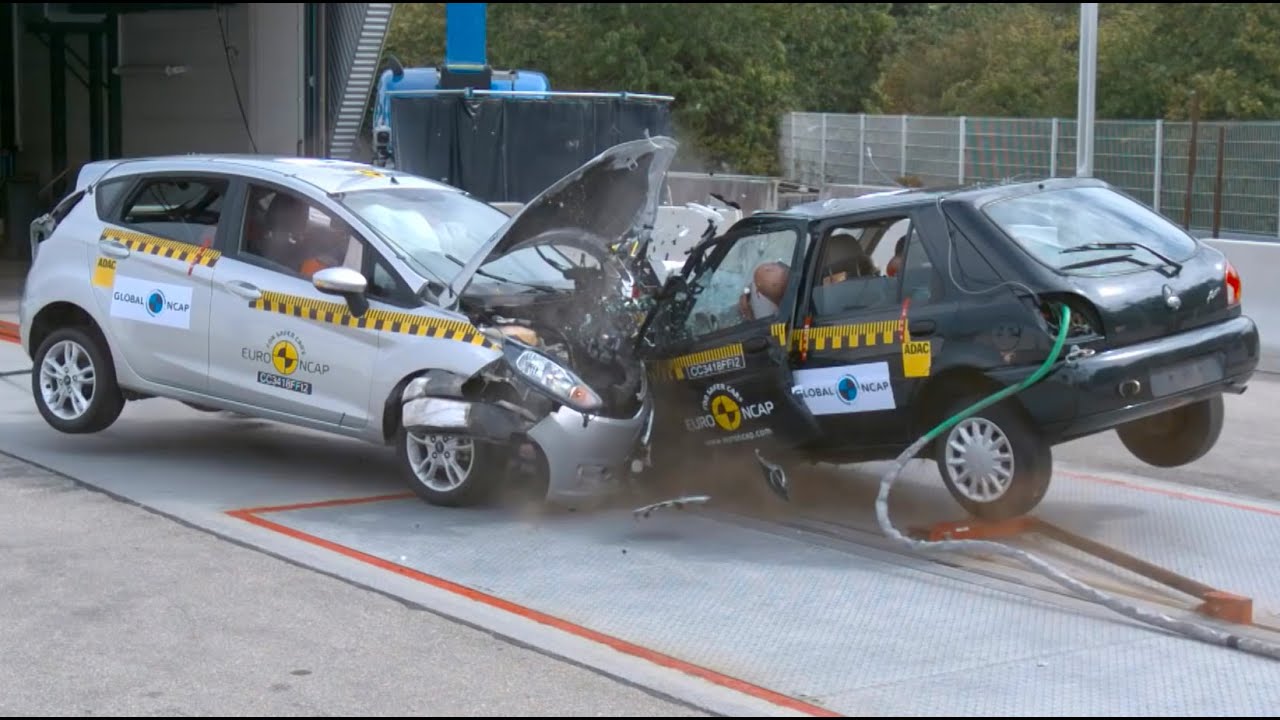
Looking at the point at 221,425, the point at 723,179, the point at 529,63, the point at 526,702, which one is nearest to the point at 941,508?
the point at 526,702

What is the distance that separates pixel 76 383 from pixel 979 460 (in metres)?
5.52

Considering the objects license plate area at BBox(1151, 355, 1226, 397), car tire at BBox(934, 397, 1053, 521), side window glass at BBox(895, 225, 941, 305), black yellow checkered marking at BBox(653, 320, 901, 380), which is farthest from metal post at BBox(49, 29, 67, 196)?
license plate area at BBox(1151, 355, 1226, 397)

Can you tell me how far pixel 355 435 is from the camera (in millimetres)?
8812

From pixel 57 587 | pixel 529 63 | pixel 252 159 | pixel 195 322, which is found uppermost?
pixel 529 63

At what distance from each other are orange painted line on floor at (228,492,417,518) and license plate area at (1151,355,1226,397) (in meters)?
4.01

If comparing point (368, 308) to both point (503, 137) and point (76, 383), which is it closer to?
point (76, 383)

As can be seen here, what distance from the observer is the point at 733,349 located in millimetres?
8359

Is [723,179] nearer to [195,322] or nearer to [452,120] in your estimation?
[452,120]

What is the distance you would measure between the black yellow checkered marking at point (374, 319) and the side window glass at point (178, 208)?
2.55 feet

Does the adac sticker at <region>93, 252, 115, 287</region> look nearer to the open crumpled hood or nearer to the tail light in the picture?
the open crumpled hood

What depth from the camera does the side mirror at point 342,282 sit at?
8430mm

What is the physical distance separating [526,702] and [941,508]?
3.73 m

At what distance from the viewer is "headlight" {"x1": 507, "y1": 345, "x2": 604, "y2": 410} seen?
8.18m

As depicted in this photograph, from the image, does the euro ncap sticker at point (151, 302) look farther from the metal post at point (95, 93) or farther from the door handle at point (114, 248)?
the metal post at point (95, 93)
